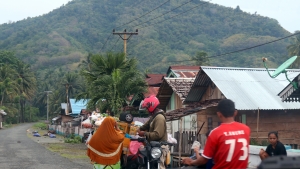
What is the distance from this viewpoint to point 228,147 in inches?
209

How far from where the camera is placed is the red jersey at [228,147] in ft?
17.5

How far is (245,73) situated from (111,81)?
23.5 ft

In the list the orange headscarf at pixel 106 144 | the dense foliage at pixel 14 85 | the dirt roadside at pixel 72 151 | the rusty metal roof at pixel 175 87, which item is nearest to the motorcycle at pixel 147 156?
the orange headscarf at pixel 106 144

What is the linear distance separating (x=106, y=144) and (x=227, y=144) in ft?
12.8

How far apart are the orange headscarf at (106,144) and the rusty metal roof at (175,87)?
40.2ft

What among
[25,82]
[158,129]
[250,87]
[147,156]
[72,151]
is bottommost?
[72,151]

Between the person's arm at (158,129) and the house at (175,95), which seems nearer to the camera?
the person's arm at (158,129)

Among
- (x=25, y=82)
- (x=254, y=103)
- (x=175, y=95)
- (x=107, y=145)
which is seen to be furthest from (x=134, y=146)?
(x=25, y=82)

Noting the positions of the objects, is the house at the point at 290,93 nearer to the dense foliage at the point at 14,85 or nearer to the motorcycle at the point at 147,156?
the motorcycle at the point at 147,156

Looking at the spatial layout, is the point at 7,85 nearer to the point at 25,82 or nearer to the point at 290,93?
the point at 25,82

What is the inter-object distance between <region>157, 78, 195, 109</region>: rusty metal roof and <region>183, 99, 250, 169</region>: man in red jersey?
15.6 metres

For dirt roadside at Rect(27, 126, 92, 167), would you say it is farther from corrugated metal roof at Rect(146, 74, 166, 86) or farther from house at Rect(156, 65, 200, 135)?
corrugated metal roof at Rect(146, 74, 166, 86)

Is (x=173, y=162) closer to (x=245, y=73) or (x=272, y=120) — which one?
(x=272, y=120)

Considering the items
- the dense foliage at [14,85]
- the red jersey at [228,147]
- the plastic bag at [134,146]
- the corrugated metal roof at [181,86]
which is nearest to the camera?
the red jersey at [228,147]
